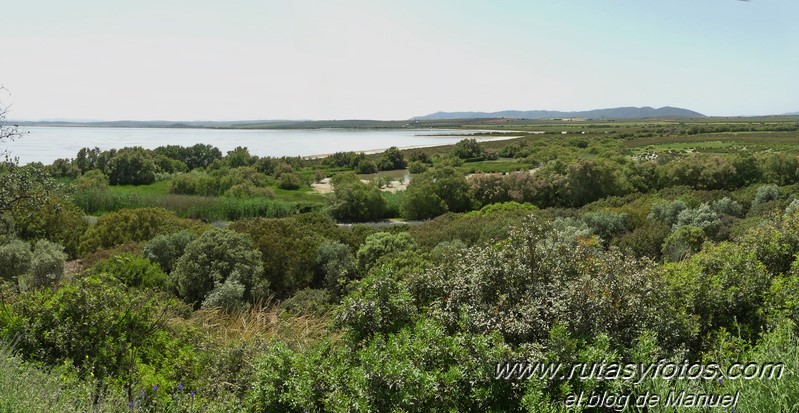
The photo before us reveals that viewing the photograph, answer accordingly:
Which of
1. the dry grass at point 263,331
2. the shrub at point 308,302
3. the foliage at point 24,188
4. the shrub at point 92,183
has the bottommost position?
the shrub at point 92,183

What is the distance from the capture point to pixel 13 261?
47.0 feet

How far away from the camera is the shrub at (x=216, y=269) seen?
12680mm

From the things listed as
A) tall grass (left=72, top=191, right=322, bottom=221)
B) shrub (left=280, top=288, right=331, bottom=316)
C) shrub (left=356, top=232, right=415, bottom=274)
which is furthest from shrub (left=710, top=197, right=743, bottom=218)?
tall grass (left=72, top=191, right=322, bottom=221)

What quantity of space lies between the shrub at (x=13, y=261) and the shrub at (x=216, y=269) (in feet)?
15.7

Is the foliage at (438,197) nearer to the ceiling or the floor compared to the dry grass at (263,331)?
nearer to the floor

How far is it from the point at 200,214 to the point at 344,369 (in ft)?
109

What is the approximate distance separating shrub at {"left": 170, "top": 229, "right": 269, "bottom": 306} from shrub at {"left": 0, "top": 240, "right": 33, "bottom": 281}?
478 centimetres

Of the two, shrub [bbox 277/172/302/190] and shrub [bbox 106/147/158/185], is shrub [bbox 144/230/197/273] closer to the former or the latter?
shrub [bbox 277/172/302/190]

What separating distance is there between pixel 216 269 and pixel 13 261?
20.5ft

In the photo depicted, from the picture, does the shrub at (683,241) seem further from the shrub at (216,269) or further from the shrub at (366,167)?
the shrub at (366,167)

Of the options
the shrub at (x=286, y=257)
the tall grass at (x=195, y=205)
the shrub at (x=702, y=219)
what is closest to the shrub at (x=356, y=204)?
the tall grass at (x=195, y=205)

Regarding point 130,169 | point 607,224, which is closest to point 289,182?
point 130,169

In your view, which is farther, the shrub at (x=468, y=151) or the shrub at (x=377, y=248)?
the shrub at (x=468, y=151)

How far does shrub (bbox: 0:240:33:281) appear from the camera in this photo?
14133mm
